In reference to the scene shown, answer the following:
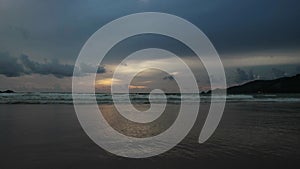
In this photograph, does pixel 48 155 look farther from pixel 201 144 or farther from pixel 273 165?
pixel 273 165

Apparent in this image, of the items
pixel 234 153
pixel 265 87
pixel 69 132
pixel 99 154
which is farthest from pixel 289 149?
pixel 265 87

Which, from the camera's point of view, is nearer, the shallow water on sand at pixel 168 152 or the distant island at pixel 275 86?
the shallow water on sand at pixel 168 152

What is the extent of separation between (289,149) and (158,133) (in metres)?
4.31

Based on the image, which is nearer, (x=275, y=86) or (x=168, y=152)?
(x=168, y=152)

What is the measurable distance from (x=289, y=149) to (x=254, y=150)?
103 cm

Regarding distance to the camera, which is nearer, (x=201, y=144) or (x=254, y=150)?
(x=254, y=150)

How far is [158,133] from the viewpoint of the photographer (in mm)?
10172

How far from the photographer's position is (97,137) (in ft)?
30.7

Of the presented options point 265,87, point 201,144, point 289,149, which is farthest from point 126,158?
point 265,87

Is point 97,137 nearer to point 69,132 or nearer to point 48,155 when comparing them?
point 69,132

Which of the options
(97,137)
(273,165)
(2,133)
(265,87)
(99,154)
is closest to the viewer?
(273,165)

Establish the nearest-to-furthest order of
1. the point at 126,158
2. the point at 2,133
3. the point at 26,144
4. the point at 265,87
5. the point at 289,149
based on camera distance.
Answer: the point at 126,158, the point at 289,149, the point at 26,144, the point at 2,133, the point at 265,87

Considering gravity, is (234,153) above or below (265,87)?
below

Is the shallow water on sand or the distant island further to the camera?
the distant island
